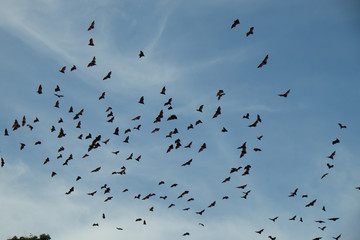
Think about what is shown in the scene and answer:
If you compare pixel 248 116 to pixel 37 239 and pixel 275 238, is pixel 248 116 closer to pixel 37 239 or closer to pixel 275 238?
pixel 275 238

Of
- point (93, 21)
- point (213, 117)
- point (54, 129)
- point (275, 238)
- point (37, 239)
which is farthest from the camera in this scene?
point (37, 239)

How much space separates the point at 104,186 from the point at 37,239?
25561 mm

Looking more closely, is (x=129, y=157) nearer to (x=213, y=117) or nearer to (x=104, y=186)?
(x=104, y=186)

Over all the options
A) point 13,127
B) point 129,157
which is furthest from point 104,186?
point 13,127

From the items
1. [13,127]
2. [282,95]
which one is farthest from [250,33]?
[13,127]

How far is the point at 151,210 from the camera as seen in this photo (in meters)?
28.3

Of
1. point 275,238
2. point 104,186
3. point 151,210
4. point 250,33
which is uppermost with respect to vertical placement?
point 250,33

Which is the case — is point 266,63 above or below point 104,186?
above

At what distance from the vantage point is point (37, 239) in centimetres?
4644

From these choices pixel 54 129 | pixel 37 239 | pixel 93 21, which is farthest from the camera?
pixel 37 239

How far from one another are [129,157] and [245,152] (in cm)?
946

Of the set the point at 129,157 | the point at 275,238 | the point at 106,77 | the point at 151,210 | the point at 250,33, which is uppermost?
the point at 250,33

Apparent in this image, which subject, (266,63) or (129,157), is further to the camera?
(129,157)

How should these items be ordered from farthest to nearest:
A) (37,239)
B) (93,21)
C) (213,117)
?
(37,239)
(213,117)
(93,21)
